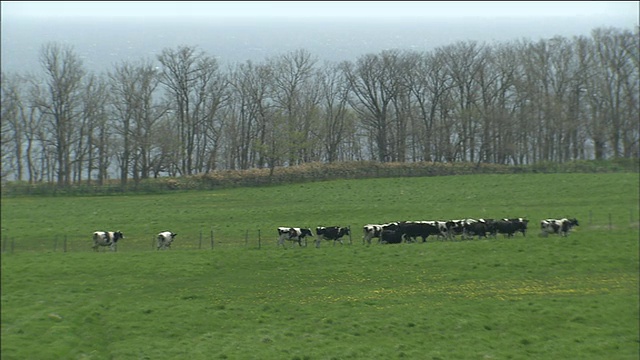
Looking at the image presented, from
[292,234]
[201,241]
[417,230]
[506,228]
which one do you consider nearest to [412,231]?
[417,230]

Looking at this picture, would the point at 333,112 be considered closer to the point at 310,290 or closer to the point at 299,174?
the point at 299,174

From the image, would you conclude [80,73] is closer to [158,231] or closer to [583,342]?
[158,231]

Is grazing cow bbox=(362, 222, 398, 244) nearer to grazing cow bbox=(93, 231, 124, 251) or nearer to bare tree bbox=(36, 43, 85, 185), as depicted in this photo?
grazing cow bbox=(93, 231, 124, 251)

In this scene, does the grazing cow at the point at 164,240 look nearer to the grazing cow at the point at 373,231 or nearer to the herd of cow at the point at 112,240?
the herd of cow at the point at 112,240

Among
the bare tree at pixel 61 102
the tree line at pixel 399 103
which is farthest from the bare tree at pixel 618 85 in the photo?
the bare tree at pixel 61 102

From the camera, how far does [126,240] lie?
111 ft

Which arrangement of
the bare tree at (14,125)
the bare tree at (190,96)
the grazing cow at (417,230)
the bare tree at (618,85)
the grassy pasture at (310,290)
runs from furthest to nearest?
the bare tree at (618,85) → the bare tree at (190,96) → the bare tree at (14,125) → the grazing cow at (417,230) → the grassy pasture at (310,290)

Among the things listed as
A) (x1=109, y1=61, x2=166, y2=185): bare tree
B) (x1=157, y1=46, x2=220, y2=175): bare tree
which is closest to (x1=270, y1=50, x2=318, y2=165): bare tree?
(x1=157, y1=46, x2=220, y2=175): bare tree

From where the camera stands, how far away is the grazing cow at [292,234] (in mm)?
33125

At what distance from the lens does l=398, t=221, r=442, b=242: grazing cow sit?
3369 cm

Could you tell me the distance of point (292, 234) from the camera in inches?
1316

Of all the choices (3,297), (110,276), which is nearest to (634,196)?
(110,276)

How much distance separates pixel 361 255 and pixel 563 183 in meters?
27.6

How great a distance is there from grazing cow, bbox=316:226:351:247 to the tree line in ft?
117
